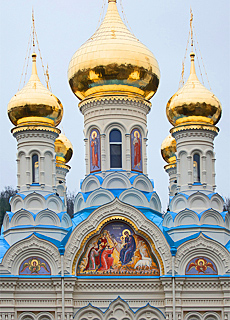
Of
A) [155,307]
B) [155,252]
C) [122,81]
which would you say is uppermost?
[122,81]

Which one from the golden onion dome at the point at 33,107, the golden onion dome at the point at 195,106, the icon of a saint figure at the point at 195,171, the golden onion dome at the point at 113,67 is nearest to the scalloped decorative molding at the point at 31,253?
the golden onion dome at the point at 33,107

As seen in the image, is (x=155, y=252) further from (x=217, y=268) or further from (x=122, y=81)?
(x=122, y=81)

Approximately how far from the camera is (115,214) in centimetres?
2167

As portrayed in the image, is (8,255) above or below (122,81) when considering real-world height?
below

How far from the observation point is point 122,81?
23.2 metres

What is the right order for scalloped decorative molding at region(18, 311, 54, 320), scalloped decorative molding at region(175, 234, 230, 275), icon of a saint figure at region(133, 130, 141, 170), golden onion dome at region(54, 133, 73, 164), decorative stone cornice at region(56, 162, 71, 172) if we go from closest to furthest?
scalloped decorative molding at region(18, 311, 54, 320), scalloped decorative molding at region(175, 234, 230, 275), icon of a saint figure at region(133, 130, 141, 170), golden onion dome at region(54, 133, 73, 164), decorative stone cornice at region(56, 162, 71, 172)

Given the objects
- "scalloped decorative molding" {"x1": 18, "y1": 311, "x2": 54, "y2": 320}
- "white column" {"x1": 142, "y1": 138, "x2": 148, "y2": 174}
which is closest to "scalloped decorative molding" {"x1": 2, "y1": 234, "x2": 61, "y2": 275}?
"scalloped decorative molding" {"x1": 18, "y1": 311, "x2": 54, "y2": 320}

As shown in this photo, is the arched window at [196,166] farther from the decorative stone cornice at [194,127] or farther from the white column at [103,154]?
the white column at [103,154]

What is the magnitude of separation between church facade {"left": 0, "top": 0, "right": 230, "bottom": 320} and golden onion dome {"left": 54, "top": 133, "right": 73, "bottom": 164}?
12.0 ft

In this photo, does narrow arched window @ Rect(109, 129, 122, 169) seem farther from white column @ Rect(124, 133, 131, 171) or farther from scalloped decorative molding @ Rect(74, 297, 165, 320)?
scalloped decorative molding @ Rect(74, 297, 165, 320)

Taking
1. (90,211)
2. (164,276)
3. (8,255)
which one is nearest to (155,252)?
(164,276)

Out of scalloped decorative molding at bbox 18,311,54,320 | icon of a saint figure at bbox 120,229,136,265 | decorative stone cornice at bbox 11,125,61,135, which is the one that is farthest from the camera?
decorative stone cornice at bbox 11,125,61,135

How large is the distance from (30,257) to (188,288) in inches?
156

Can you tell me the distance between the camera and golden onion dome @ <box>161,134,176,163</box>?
27219 millimetres
